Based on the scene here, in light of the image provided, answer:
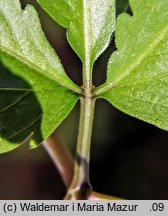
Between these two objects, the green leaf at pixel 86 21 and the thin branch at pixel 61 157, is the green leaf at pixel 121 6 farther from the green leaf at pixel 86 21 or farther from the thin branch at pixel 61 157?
the thin branch at pixel 61 157

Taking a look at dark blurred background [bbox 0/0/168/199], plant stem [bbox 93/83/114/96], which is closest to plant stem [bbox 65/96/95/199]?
plant stem [bbox 93/83/114/96]

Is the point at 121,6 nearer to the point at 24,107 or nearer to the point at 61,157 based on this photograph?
the point at 24,107

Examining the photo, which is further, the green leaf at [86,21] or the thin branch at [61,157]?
the thin branch at [61,157]

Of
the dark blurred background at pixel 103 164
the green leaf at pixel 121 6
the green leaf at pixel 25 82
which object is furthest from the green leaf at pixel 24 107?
the dark blurred background at pixel 103 164

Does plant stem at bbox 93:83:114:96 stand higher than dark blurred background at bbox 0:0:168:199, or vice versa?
dark blurred background at bbox 0:0:168:199

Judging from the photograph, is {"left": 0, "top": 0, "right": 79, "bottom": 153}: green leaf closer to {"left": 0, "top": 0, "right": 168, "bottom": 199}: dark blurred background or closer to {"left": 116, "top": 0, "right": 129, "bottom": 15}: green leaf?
{"left": 116, "top": 0, "right": 129, "bottom": 15}: green leaf

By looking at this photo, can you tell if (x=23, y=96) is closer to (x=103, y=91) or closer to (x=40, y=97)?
(x=40, y=97)

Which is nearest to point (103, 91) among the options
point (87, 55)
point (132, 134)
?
point (87, 55)
